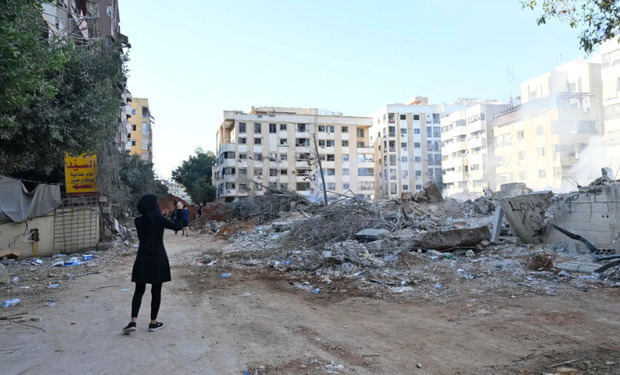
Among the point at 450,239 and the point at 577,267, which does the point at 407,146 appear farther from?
the point at 577,267

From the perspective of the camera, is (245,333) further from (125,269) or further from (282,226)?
(282,226)

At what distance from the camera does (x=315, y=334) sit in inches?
179

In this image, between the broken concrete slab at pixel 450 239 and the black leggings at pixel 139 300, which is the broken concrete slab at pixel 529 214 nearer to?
the broken concrete slab at pixel 450 239

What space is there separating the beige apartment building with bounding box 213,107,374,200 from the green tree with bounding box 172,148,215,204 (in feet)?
7.23

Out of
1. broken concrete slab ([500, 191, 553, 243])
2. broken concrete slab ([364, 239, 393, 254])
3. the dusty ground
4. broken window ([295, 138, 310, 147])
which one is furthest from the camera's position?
broken window ([295, 138, 310, 147])

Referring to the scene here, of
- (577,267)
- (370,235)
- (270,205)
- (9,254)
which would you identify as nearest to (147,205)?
(370,235)

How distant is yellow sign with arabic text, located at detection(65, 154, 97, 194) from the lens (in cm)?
1357

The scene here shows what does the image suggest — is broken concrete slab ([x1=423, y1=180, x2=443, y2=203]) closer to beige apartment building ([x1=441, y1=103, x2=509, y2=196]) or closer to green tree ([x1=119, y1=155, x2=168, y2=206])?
green tree ([x1=119, y1=155, x2=168, y2=206])

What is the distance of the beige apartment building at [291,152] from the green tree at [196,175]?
220 cm

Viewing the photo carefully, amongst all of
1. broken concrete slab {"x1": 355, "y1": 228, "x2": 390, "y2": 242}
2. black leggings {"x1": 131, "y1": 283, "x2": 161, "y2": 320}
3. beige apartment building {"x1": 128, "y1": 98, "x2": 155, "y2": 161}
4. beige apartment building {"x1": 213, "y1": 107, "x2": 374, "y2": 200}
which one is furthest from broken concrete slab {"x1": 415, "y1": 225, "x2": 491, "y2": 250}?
beige apartment building {"x1": 128, "y1": 98, "x2": 155, "y2": 161}

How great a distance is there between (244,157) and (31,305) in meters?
50.4

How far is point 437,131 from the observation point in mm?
70875

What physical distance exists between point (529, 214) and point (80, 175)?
14.3m

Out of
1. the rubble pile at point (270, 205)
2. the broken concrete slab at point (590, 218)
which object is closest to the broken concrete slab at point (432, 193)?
the rubble pile at point (270, 205)
